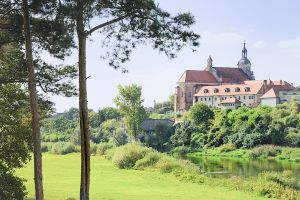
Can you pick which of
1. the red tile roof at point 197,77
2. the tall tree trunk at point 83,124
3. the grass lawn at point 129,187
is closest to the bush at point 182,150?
the grass lawn at point 129,187

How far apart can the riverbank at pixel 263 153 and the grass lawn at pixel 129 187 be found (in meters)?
24.3

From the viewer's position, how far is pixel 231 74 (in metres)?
108

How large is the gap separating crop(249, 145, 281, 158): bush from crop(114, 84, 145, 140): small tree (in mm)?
15318

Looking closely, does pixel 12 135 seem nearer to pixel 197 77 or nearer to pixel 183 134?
pixel 183 134

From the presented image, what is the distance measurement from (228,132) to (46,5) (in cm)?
5610

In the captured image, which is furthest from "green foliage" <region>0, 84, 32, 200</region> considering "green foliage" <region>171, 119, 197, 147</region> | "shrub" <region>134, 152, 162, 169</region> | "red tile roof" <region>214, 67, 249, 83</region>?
"red tile roof" <region>214, 67, 249, 83</region>

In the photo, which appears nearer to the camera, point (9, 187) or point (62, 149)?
point (9, 187)

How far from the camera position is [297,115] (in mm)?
66125

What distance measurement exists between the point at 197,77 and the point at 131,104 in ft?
133

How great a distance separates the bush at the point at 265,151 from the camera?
5568cm

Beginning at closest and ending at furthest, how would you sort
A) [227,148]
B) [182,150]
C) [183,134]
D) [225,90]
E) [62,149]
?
[62,149] → [227,148] → [182,150] → [183,134] → [225,90]

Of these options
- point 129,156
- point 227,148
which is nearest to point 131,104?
point 227,148

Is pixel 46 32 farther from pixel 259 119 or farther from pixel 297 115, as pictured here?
pixel 297 115

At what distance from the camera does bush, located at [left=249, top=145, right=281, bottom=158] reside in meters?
55.7
